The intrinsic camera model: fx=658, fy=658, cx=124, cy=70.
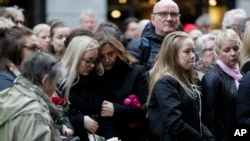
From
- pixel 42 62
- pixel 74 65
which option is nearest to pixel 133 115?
pixel 74 65

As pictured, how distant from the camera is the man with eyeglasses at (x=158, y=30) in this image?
7027 mm

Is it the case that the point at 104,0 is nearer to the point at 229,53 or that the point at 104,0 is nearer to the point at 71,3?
the point at 71,3

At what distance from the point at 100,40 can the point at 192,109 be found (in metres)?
1.38

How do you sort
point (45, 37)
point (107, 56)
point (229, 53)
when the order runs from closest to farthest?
point (107, 56) → point (229, 53) → point (45, 37)

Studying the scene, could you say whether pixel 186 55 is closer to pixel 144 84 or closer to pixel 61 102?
pixel 144 84

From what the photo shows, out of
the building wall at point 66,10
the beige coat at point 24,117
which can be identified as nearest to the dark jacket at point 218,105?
the beige coat at point 24,117

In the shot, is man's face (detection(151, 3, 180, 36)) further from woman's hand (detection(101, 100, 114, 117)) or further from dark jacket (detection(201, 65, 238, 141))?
woman's hand (detection(101, 100, 114, 117))

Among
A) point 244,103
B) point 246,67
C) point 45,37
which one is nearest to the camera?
point 244,103

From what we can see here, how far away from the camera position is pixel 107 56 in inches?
263

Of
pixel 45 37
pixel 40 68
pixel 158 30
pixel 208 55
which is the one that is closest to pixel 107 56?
pixel 158 30

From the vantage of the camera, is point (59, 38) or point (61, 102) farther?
point (59, 38)

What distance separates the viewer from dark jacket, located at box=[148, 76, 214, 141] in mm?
5707

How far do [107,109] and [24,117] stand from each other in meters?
2.19

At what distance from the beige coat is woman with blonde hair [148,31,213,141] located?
5.05 feet
